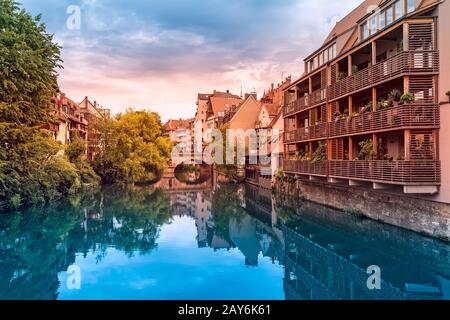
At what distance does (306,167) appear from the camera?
2711cm

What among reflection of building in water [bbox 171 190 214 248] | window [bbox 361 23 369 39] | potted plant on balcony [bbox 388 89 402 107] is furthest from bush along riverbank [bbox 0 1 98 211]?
potted plant on balcony [bbox 388 89 402 107]

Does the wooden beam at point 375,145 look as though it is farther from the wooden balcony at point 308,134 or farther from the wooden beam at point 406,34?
the wooden balcony at point 308,134

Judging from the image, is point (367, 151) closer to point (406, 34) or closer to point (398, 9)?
point (406, 34)

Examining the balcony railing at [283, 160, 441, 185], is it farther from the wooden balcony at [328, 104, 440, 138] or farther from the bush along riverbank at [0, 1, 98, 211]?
the bush along riverbank at [0, 1, 98, 211]

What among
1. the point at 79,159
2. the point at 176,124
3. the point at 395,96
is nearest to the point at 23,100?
the point at 79,159

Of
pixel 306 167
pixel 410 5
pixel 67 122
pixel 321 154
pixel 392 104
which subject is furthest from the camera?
pixel 67 122

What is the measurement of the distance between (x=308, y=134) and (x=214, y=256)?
1394 centimetres

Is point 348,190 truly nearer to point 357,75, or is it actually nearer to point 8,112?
point 357,75

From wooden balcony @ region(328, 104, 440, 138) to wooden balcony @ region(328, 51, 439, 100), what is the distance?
150 centimetres

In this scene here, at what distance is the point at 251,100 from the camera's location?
208ft

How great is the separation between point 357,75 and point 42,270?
56.9ft

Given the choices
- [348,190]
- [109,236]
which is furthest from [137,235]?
[348,190]

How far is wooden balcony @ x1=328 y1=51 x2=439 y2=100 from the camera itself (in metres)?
16.3

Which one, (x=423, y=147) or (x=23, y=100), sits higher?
(x=23, y=100)
